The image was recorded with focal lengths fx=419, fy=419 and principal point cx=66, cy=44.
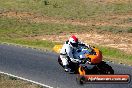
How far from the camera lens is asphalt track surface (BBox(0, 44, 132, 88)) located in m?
17.9

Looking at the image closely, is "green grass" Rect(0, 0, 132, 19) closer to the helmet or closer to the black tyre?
the helmet

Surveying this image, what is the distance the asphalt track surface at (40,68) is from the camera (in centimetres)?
1791

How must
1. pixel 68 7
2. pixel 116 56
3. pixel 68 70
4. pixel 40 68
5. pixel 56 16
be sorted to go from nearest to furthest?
pixel 68 70, pixel 40 68, pixel 116 56, pixel 56 16, pixel 68 7

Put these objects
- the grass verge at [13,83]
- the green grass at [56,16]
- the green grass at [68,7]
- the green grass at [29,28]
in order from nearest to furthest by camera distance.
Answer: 1. the grass verge at [13,83]
2. the green grass at [56,16]
3. the green grass at [29,28]
4. the green grass at [68,7]

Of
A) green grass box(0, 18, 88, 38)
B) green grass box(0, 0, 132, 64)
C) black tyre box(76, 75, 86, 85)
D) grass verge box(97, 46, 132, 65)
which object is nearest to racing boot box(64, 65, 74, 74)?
black tyre box(76, 75, 86, 85)

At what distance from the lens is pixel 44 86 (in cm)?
1702

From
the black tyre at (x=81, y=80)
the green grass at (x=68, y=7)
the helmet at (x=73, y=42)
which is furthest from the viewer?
the green grass at (x=68, y=7)

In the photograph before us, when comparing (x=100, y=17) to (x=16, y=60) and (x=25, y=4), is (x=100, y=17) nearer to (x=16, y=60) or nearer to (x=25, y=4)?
(x=25, y=4)

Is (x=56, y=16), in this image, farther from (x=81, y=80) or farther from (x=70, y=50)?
(x=81, y=80)

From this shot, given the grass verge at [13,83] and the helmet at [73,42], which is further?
the helmet at [73,42]

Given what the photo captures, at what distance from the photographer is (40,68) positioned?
2078 centimetres

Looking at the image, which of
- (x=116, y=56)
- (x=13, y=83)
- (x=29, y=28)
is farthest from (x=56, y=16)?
(x=13, y=83)

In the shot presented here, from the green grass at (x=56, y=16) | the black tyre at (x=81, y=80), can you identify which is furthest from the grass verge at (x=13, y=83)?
the green grass at (x=56, y=16)

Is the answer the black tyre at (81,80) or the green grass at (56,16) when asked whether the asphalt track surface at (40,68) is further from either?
the green grass at (56,16)
